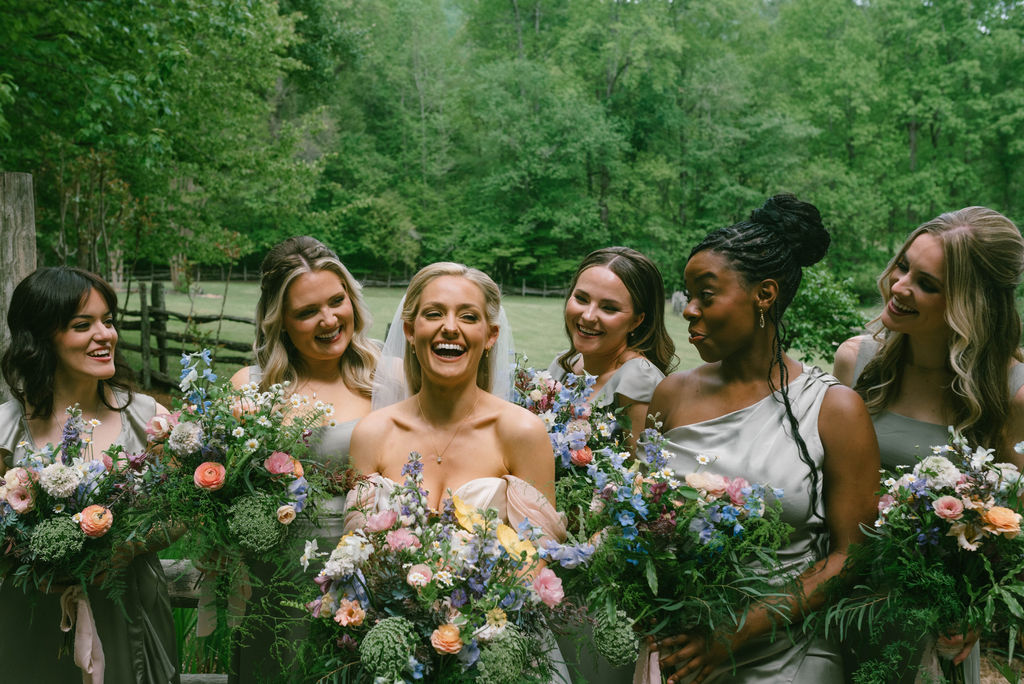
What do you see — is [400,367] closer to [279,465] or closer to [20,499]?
[279,465]

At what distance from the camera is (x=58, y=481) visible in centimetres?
298

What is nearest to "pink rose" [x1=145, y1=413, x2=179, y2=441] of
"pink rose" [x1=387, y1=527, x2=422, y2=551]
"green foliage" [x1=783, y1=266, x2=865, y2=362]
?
"pink rose" [x1=387, y1=527, x2=422, y2=551]

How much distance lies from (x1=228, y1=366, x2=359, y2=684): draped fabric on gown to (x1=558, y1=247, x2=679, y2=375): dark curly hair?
1457 mm

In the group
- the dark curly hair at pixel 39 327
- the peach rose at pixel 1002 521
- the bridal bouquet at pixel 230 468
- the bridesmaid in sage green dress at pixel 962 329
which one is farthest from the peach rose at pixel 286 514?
the bridesmaid in sage green dress at pixel 962 329

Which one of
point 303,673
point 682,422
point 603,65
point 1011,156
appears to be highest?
point 603,65

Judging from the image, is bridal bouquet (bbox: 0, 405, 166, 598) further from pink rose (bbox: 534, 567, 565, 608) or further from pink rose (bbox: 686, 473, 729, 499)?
pink rose (bbox: 686, 473, 729, 499)

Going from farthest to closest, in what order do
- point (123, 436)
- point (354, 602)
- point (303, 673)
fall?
1. point (123, 436)
2. point (303, 673)
3. point (354, 602)

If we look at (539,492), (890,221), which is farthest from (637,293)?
(890,221)

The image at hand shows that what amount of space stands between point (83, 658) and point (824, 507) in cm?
315

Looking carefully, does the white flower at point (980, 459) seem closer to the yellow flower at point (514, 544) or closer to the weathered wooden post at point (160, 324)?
the yellow flower at point (514, 544)

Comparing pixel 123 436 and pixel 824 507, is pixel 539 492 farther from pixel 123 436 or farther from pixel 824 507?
pixel 123 436

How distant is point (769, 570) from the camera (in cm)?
254

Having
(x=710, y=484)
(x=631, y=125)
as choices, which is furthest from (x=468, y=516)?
(x=631, y=125)

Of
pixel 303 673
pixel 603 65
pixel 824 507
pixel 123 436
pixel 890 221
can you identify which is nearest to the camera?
pixel 303 673
